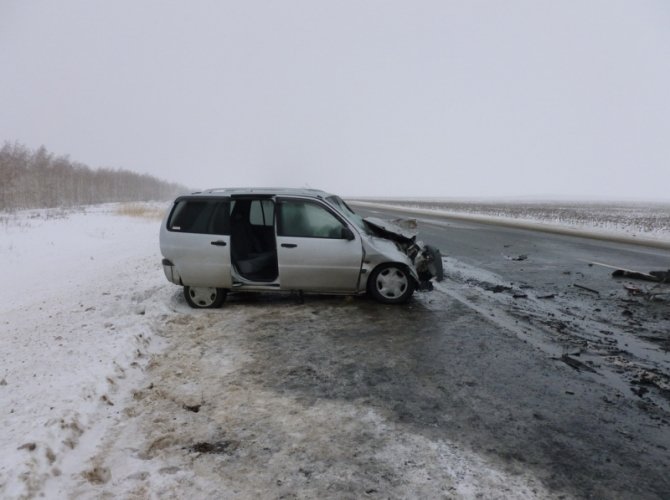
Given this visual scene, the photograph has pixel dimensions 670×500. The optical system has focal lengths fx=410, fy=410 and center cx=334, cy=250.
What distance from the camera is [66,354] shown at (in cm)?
470

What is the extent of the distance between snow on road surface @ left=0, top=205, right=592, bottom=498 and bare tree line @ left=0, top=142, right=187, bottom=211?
55.2m

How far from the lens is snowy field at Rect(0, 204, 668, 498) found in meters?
2.65

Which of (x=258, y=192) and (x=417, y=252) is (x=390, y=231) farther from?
(x=258, y=192)

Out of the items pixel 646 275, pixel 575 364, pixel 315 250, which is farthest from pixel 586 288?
pixel 315 250

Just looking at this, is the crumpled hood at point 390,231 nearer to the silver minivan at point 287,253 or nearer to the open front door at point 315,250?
the silver minivan at point 287,253

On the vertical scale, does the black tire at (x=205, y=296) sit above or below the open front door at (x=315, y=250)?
below

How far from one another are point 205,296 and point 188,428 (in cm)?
359

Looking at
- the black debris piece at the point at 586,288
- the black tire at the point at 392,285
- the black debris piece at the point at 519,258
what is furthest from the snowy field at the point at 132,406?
the black debris piece at the point at 519,258

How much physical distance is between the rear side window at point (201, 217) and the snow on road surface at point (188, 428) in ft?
4.73

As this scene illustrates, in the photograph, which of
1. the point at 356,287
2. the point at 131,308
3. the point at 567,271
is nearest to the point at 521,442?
the point at 356,287

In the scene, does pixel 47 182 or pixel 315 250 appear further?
pixel 47 182

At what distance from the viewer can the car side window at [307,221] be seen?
21.4 feet

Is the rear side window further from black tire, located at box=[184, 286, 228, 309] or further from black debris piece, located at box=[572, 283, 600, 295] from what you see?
black debris piece, located at box=[572, 283, 600, 295]

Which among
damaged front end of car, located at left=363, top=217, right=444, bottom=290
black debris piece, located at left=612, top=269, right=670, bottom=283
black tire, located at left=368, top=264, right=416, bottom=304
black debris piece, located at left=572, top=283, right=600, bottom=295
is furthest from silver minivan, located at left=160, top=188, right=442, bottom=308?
black debris piece, located at left=612, top=269, right=670, bottom=283
